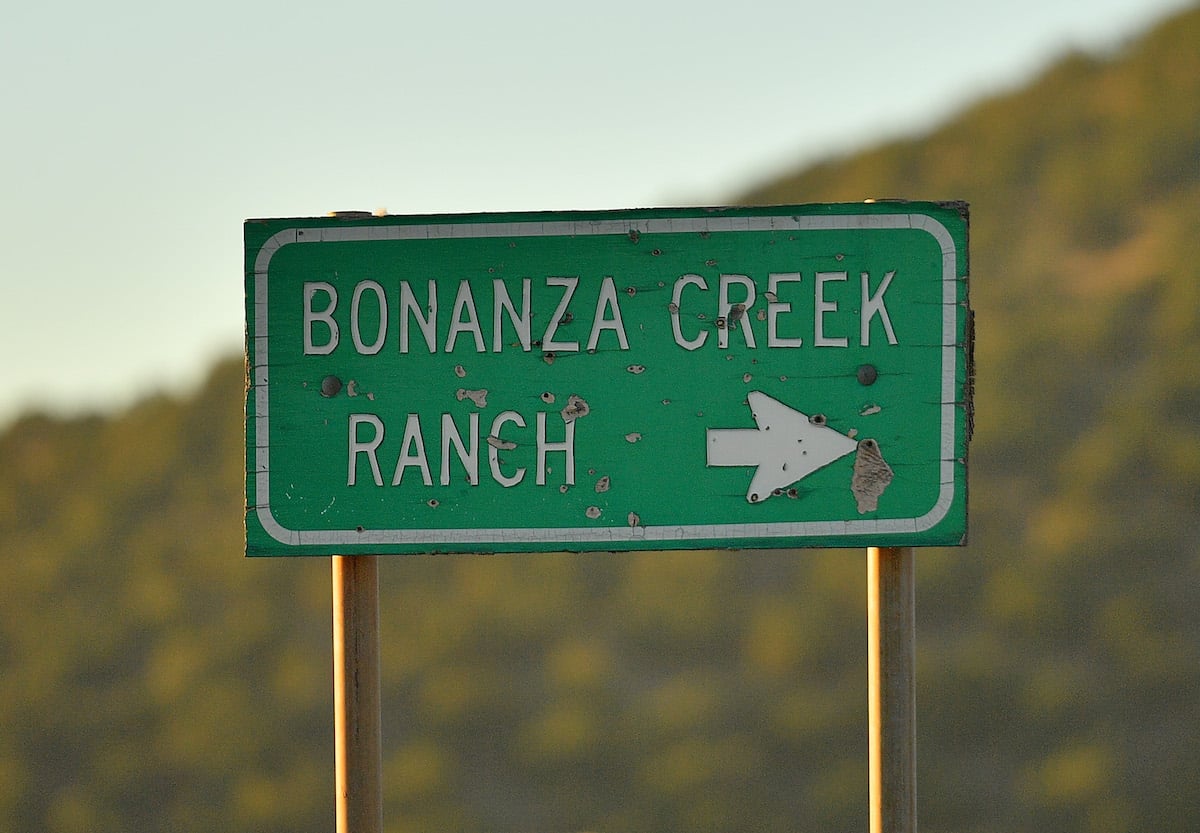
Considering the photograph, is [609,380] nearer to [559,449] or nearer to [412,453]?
[559,449]

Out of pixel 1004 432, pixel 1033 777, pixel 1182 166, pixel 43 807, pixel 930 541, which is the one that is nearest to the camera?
pixel 930 541

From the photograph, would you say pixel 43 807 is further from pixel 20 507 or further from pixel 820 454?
pixel 820 454

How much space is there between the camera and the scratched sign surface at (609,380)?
88.4 inches

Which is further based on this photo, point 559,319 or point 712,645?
point 712,645

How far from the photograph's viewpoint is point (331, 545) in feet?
7.46

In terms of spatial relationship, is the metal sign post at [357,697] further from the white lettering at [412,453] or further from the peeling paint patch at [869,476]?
the peeling paint patch at [869,476]

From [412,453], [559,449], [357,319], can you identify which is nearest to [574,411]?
[559,449]

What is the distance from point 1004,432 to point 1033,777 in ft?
10.6

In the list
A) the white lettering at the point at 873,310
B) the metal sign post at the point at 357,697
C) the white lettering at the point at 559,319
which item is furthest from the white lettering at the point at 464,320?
the white lettering at the point at 873,310

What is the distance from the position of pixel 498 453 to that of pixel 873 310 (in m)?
0.67

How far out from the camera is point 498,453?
227cm

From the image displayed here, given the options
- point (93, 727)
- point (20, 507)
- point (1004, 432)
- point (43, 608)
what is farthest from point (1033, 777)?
point (20, 507)

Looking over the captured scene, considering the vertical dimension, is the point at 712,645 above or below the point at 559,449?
below

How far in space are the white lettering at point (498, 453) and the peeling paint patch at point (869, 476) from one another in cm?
55
